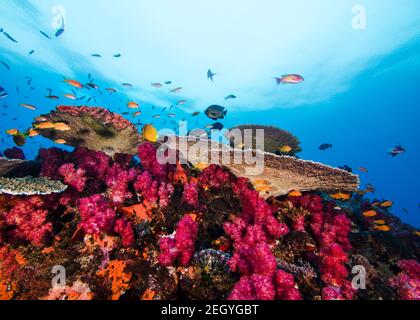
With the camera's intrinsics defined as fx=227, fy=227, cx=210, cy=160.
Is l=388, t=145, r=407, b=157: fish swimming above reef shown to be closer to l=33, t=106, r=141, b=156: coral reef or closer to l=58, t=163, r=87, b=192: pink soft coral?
l=33, t=106, r=141, b=156: coral reef

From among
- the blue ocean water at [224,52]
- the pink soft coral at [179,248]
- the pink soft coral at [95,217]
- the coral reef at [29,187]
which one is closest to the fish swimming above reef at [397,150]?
the pink soft coral at [179,248]

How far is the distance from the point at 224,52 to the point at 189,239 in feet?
146

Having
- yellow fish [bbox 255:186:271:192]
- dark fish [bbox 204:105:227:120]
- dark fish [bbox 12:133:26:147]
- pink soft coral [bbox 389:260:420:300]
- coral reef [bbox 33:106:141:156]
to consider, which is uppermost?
dark fish [bbox 204:105:227:120]

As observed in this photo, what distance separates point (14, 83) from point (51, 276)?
7245cm

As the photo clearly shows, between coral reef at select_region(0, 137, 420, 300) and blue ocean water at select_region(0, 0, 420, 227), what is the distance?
53.1ft

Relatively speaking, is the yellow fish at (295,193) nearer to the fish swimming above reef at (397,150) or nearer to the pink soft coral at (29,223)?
the pink soft coral at (29,223)

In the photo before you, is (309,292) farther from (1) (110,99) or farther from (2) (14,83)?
(2) (14,83)

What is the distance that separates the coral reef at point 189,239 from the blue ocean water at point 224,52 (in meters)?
16.2

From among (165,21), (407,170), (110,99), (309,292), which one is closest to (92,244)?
(309,292)

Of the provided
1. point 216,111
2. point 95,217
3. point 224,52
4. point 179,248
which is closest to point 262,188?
point 179,248

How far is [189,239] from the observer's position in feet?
12.4

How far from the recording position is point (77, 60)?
38875 mm

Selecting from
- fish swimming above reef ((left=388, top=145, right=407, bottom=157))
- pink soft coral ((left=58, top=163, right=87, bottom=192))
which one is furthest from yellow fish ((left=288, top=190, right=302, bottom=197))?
fish swimming above reef ((left=388, top=145, right=407, bottom=157))

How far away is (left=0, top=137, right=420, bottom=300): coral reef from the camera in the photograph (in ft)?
11.3
